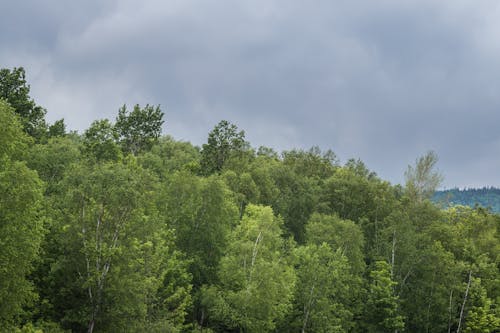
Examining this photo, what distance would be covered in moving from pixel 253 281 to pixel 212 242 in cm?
771

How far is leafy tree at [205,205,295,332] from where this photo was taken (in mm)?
43750

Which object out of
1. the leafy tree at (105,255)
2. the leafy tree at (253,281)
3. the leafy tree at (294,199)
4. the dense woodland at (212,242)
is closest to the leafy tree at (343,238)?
the dense woodland at (212,242)

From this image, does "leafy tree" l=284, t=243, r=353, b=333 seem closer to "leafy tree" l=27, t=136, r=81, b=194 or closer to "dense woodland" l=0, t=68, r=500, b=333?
"dense woodland" l=0, t=68, r=500, b=333

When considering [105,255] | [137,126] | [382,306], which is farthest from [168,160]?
[105,255]

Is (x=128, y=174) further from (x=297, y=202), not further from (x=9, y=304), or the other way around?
(x=297, y=202)

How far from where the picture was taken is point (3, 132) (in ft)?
102

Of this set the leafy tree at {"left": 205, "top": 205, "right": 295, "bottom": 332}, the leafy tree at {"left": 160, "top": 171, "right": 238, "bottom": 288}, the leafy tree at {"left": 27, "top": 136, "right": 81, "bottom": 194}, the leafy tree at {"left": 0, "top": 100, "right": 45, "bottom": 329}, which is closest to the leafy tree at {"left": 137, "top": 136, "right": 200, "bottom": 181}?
the leafy tree at {"left": 160, "top": 171, "right": 238, "bottom": 288}

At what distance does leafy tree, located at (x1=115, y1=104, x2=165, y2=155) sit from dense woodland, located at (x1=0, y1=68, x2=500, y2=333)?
0.22 metres

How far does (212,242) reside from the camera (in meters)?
50.2

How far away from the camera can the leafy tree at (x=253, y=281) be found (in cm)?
4375

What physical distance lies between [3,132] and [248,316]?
25.9 meters

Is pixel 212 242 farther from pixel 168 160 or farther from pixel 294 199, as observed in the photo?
pixel 168 160

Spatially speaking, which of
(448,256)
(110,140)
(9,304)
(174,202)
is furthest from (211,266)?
(448,256)

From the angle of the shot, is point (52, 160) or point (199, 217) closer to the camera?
point (52, 160)
